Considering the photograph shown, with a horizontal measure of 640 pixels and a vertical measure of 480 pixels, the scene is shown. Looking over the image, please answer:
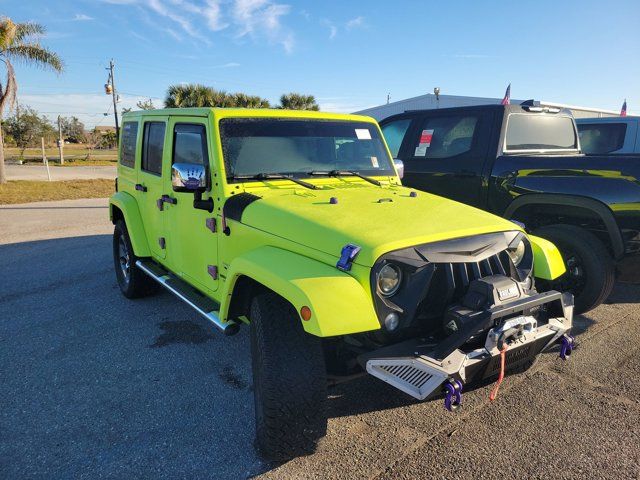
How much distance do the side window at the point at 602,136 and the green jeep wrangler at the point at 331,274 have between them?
5.49 metres

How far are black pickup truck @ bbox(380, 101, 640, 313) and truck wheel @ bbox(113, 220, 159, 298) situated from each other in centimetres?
319

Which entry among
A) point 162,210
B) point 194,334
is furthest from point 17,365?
point 162,210

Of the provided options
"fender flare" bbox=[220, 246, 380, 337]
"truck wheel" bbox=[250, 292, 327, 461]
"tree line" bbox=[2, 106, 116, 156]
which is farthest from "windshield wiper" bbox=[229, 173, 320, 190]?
"tree line" bbox=[2, 106, 116, 156]

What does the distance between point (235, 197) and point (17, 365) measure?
2205mm

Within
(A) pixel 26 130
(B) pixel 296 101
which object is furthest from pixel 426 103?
(A) pixel 26 130

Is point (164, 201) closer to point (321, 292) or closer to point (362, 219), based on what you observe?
point (362, 219)

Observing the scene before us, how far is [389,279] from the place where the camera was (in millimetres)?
2361

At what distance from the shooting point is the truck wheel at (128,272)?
4.76m

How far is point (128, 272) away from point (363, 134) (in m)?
2.84

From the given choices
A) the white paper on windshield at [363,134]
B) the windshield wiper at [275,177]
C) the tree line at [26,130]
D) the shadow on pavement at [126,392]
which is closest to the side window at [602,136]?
the shadow on pavement at [126,392]

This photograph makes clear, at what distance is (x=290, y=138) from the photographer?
3549 millimetres

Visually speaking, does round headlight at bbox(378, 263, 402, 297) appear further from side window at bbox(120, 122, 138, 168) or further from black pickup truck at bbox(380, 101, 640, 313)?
side window at bbox(120, 122, 138, 168)

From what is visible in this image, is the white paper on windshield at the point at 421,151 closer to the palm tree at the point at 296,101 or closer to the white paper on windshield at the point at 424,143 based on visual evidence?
A: the white paper on windshield at the point at 424,143

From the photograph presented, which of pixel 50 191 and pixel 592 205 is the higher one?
pixel 592 205
